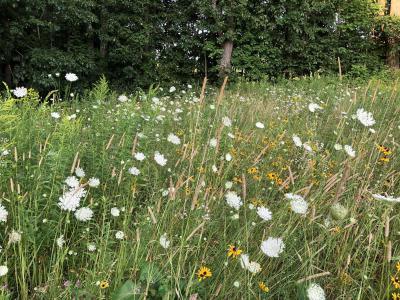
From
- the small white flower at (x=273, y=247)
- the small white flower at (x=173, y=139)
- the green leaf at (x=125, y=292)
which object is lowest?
the small white flower at (x=173, y=139)

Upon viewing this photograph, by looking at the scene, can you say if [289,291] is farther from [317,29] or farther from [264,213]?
[317,29]

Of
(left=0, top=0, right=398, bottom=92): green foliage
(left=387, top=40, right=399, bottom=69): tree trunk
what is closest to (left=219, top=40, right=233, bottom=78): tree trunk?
(left=0, top=0, right=398, bottom=92): green foliage

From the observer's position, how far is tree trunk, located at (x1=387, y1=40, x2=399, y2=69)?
12167mm

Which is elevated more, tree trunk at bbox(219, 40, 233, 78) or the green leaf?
the green leaf

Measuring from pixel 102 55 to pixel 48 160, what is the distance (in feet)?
33.3

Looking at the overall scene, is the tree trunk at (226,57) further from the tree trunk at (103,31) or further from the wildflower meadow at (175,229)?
the wildflower meadow at (175,229)

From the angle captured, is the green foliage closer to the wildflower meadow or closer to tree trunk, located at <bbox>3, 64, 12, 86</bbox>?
tree trunk, located at <bbox>3, 64, 12, 86</bbox>

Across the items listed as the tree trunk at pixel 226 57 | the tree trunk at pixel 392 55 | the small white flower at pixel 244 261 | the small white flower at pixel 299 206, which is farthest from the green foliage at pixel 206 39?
the small white flower at pixel 244 261

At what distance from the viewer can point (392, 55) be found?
12.3m

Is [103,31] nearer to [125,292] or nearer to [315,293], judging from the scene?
[125,292]

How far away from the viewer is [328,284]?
61.1 inches

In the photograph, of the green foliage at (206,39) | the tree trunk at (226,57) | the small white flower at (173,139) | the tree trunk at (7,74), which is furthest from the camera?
the tree trunk at (226,57)

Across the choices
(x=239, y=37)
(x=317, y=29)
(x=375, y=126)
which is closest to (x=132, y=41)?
(x=239, y=37)

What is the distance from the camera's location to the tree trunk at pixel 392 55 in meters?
12.2
